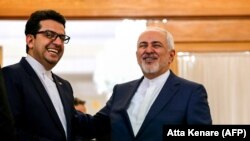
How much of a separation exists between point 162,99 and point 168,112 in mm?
87

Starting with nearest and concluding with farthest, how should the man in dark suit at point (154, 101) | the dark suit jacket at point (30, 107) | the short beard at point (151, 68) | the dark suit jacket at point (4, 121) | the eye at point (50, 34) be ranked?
the dark suit jacket at point (4, 121) < the dark suit jacket at point (30, 107) < the eye at point (50, 34) < the man in dark suit at point (154, 101) < the short beard at point (151, 68)

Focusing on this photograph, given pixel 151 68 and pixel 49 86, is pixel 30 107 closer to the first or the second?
pixel 49 86

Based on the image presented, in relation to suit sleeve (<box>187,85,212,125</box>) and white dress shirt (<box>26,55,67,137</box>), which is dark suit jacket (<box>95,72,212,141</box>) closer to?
suit sleeve (<box>187,85,212,125</box>)

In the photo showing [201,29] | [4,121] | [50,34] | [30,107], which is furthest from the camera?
[201,29]

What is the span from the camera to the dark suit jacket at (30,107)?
241 cm

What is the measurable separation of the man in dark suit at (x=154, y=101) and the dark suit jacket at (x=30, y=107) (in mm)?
398

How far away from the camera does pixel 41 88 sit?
2529mm

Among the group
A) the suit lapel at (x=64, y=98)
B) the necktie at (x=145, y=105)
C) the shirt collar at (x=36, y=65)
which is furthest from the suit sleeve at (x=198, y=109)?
the shirt collar at (x=36, y=65)

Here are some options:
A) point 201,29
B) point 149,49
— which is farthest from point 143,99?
point 201,29

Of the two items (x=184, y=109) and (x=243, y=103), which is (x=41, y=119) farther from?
(x=243, y=103)

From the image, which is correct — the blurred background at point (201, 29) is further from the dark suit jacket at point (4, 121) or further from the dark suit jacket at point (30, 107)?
the dark suit jacket at point (4, 121)

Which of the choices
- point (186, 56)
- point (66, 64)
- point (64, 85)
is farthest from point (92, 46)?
point (64, 85)

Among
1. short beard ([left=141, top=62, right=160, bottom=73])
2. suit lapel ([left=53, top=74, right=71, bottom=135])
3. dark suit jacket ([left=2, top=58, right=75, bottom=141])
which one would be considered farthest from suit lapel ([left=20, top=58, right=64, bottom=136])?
short beard ([left=141, top=62, right=160, bottom=73])

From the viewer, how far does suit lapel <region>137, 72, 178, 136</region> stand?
271 cm
